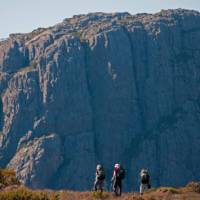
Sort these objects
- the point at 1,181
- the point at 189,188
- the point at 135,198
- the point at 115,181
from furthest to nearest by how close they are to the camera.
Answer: the point at 1,181 → the point at 189,188 → the point at 115,181 → the point at 135,198

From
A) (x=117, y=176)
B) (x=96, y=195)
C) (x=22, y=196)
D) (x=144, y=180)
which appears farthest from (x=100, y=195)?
(x=22, y=196)

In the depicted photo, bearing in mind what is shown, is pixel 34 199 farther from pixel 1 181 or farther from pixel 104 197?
pixel 1 181

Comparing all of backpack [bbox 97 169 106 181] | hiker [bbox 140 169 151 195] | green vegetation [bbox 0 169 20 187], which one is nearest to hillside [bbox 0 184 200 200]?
hiker [bbox 140 169 151 195]

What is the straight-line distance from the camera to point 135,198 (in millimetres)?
46062

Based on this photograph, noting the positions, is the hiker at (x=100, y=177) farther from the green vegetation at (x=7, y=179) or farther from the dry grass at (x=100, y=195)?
the green vegetation at (x=7, y=179)

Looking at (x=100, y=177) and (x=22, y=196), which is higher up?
(x=100, y=177)

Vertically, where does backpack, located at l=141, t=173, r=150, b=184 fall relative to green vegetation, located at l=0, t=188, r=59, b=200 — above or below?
above

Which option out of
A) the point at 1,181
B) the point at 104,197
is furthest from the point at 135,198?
the point at 1,181

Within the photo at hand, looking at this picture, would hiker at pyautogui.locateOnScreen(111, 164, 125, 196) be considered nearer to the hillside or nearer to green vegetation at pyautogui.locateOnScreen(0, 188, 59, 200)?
the hillside

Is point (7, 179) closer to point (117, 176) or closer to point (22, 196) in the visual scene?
point (22, 196)

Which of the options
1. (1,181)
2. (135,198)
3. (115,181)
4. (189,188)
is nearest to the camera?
(135,198)

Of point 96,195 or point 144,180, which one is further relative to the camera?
point 144,180

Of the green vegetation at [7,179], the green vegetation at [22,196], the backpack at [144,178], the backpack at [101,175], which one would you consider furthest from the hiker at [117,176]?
the green vegetation at [7,179]

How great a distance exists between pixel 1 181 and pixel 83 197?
1120cm
